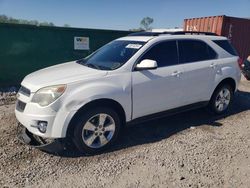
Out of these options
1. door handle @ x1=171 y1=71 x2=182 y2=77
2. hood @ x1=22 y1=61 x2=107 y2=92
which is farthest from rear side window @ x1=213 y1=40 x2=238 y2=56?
hood @ x1=22 y1=61 x2=107 y2=92

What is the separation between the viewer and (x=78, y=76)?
415cm

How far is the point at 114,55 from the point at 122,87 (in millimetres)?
822

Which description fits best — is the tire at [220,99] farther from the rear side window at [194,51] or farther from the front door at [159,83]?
the front door at [159,83]

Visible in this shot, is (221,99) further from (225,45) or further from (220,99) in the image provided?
(225,45)

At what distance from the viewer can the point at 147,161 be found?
406 cm

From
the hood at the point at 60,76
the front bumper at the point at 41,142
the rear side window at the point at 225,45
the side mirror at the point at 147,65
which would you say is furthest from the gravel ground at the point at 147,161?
the rear side window at the point at 225,45

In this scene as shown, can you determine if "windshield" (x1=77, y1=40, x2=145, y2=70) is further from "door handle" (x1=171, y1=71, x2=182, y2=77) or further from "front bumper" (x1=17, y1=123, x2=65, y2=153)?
"front bumper" (x1=17, y1=123, x2=65, y2=153)

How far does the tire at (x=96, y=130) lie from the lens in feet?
13.2

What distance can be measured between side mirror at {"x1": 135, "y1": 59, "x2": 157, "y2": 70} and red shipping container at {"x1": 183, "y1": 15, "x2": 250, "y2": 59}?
9.14 metres

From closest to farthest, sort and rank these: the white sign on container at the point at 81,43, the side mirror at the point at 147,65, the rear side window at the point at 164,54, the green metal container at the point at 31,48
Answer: the side mirror at the point at 147,65 < the rear side window at the point at 164,54 < the green metal container at the point at 31,48 < the white sign on container at the point at 81,43

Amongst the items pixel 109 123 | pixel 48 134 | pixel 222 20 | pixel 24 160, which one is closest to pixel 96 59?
pixel 109 123

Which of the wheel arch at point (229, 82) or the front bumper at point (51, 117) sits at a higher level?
the wheel arch at point (229, 82)

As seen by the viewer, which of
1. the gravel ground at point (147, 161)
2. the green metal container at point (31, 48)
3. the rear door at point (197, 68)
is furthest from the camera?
the green metal container at point (31, 48)

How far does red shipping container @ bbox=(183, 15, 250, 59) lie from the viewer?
12.5 meters
